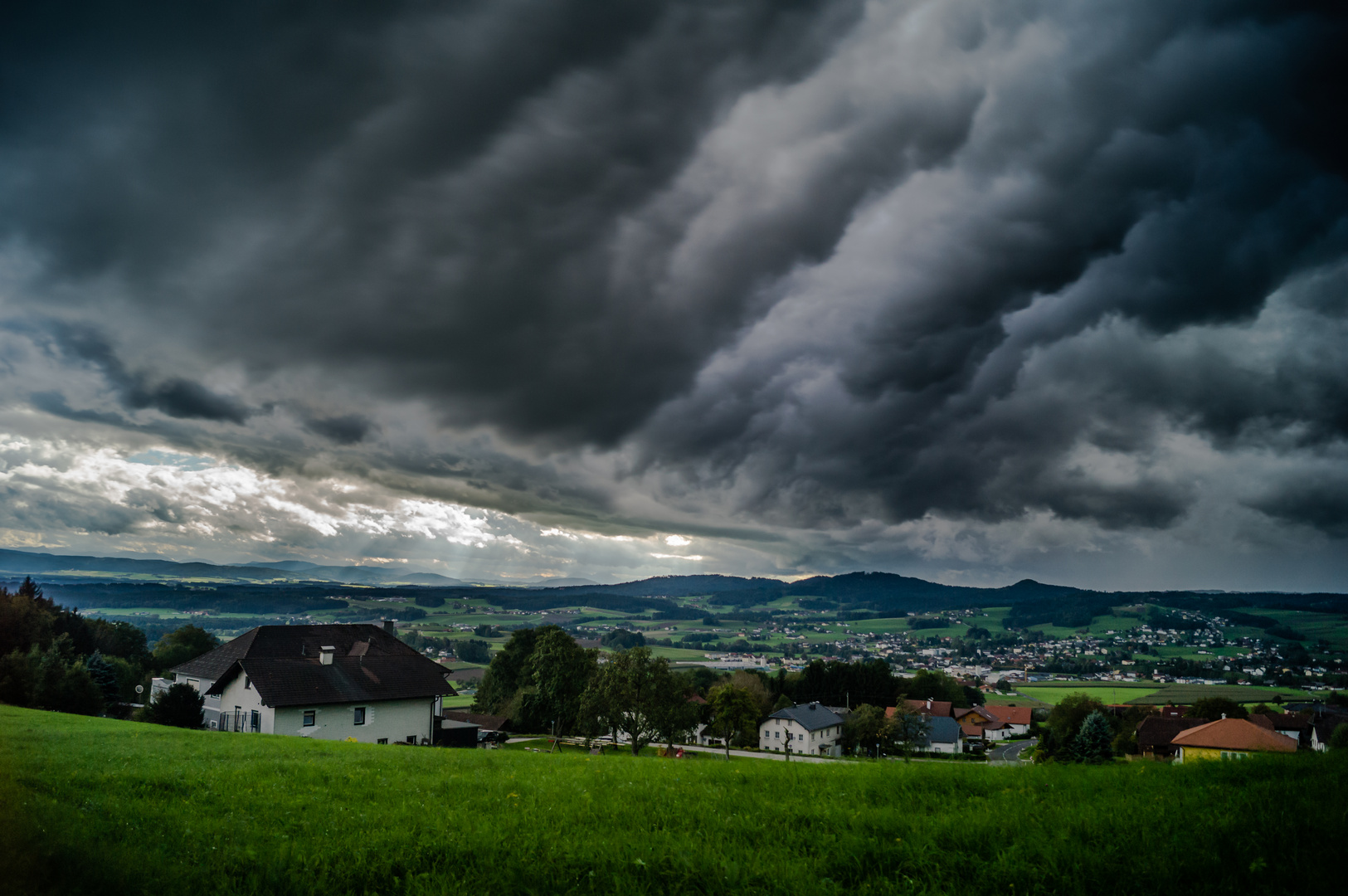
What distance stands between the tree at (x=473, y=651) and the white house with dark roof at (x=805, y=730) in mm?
95721

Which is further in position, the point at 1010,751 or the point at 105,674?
the point at 1010,751

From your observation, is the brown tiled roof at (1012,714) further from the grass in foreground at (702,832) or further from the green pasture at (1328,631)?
the grass in foreground at (702,832)

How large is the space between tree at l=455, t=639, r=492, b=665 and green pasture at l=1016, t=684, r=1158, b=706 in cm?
12995

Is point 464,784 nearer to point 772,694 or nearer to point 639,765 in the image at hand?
point 639,765

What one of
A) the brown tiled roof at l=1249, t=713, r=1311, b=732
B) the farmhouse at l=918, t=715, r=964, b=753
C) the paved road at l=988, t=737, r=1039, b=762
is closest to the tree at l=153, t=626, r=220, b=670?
the farmhouse at l=918, t=715, r=964, b=753

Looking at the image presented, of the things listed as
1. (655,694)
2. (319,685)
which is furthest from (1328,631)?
(319,685)

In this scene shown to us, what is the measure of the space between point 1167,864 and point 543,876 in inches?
184

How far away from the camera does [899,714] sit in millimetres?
75875

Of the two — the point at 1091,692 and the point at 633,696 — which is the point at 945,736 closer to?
the point at 1091,692

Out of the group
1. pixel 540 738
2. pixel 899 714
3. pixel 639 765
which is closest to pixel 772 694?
pixel 899 714

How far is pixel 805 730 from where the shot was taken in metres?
84.6

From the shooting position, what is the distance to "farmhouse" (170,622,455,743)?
37.9 m

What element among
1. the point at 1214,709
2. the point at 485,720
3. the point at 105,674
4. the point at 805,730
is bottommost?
the point at 805,730

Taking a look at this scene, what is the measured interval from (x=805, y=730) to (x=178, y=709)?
69.7 metres
